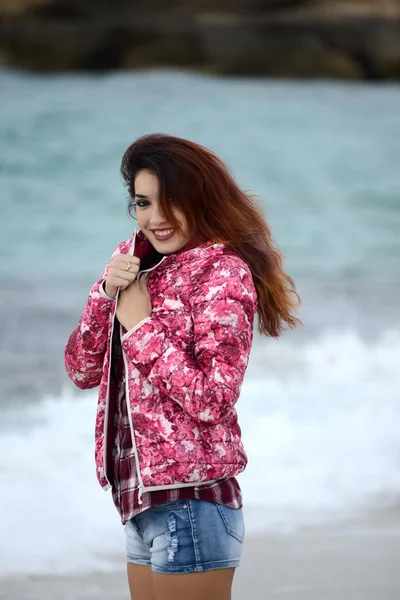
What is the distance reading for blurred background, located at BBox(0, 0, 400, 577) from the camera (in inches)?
241

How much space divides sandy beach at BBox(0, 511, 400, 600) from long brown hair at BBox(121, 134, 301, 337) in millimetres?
1532

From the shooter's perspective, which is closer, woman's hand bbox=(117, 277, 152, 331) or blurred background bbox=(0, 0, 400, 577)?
woman's hand bbox=(117, 277, 152, 331)

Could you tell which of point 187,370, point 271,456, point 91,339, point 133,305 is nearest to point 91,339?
point 91,339

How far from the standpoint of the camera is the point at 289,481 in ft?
13.1

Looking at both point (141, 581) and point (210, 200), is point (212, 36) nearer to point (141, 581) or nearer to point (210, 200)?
point (210, 200)

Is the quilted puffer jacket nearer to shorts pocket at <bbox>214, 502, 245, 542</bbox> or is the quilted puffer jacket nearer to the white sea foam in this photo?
shorts pocket at <bbox>214, 502, 245, 542</bbox>

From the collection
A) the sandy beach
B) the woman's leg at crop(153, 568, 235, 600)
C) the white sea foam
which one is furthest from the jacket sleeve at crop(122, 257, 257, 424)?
the white sea foam

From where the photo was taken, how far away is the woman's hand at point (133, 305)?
147 cm

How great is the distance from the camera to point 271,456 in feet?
14.0

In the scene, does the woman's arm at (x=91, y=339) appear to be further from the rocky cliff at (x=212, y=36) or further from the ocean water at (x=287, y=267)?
the rocky cliff at (x=212, y=36)

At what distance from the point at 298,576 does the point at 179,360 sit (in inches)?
69.1

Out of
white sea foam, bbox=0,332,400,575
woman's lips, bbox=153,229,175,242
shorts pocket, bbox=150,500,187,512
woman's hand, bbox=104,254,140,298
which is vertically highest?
white sea foam, bbox=0,332,400,575

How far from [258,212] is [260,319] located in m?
0.18

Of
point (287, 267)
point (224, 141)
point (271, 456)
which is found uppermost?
point (224, 141)
